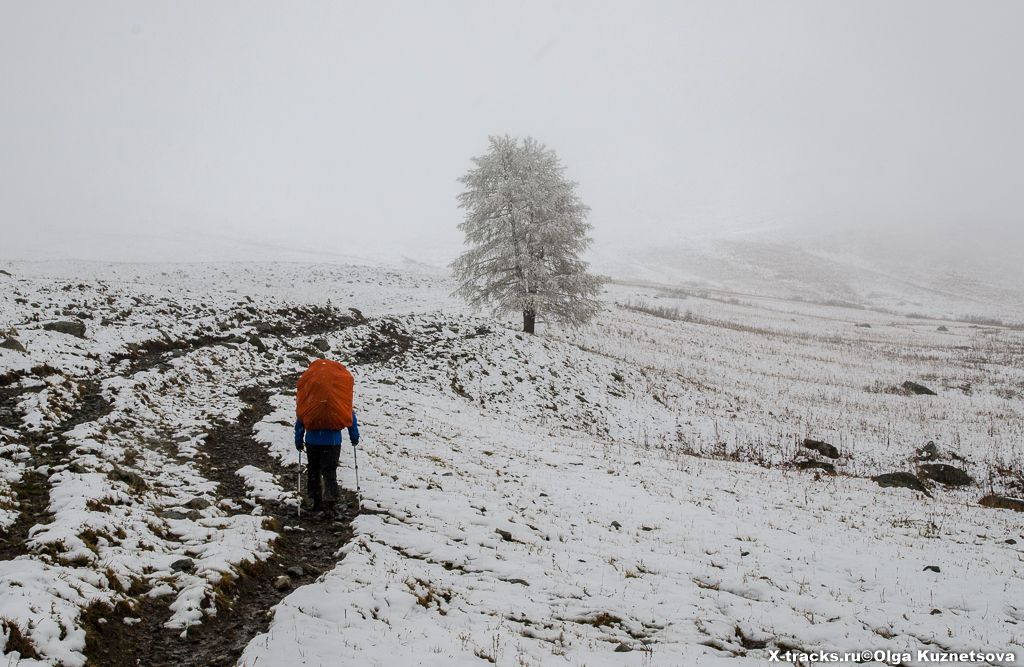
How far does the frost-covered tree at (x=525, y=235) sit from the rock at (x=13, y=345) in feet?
54.9

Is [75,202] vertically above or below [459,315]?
above

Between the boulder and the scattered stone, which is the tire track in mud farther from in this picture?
the boulder

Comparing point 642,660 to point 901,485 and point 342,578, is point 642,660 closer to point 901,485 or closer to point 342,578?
point 342,578

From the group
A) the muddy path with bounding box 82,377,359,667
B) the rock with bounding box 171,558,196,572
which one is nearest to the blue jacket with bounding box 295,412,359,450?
the muddy path with bounding box 82,377,359,667

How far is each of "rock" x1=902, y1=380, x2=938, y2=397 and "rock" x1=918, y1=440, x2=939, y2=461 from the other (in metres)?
11.3

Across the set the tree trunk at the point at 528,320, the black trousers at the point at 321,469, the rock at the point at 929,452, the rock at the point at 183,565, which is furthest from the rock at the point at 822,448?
the rock at the point at 183,565

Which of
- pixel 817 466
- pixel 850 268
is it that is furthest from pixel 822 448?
pixel 850 268

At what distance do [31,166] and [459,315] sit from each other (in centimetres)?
14868

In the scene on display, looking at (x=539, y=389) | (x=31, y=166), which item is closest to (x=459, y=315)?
(x=539, y=389)

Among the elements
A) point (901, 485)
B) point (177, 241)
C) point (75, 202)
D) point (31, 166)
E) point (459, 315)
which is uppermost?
point (31, 166)

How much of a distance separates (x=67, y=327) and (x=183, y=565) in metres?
14.0

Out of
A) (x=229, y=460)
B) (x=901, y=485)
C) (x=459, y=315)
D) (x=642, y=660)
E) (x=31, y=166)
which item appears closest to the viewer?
(x=642, y=660)

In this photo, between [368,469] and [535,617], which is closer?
[535,617]

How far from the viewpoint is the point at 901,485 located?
15.3 metres
